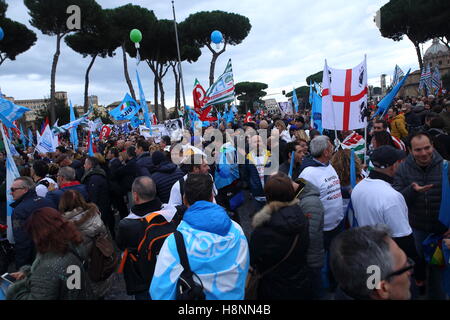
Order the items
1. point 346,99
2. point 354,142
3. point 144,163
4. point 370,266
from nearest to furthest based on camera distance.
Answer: point 370,266
point 346,99
point 354,142
point 144,163

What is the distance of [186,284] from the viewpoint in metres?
1.75

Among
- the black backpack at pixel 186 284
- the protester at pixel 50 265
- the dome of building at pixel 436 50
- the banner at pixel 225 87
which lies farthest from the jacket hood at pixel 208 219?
the dome of building at pixel 436 50

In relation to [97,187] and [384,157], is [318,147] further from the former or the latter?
[97,187]

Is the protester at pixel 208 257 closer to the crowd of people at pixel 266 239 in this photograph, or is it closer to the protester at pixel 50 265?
the crowd of people at pixel 266 239

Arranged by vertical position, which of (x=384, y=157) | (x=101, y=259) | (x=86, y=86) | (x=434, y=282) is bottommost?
(x=434, y=282)

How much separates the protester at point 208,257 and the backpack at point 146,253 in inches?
16.6

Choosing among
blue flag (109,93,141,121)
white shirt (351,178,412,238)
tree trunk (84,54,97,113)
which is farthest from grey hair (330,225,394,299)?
tree trunk (84,54,97,113)

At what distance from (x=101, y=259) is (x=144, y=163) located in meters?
2.54

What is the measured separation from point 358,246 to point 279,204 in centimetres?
86

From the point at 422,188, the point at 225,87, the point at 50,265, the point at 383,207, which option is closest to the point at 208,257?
the point at 50,265

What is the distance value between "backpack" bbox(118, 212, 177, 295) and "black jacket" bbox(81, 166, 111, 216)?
85.2 inches
